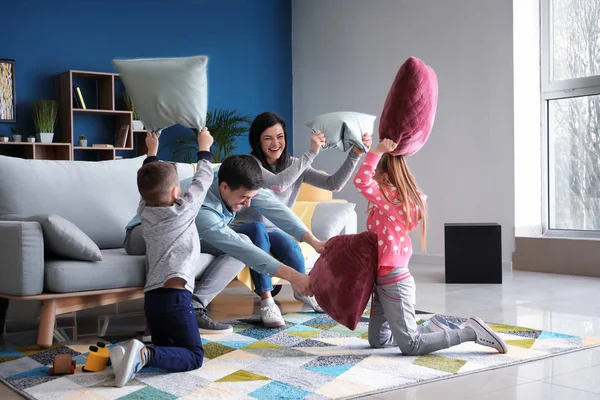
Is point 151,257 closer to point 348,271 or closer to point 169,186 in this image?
point 169,186

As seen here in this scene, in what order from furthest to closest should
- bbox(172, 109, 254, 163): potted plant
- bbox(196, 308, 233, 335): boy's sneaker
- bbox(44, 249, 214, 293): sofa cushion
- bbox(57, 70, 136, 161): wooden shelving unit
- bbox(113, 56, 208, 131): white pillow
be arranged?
bbox(172, 109, 254, 163): potted plant < bbox(57, 70, 136, 161): wooden shelving unit < bbox(196, 308, 233, 335): boy's sneaker < bbox(113, 56, 208, 131): white pillow < bbox(44, 249, 214, 293): sofa cushion

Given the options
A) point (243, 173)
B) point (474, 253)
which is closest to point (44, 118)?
point (474, 253)

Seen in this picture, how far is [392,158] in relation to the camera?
2.65m

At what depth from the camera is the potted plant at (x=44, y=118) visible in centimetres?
610

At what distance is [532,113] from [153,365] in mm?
4346

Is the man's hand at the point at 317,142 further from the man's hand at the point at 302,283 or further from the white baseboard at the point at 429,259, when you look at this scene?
the white baseboard at the point at 429,259

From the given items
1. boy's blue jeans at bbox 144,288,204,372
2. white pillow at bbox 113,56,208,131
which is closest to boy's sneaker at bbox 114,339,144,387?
boy's blue jeans at bbox 144,288,204,372

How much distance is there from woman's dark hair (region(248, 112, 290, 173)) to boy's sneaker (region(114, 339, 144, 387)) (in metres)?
1.26

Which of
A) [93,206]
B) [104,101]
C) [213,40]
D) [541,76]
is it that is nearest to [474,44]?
[541,76]

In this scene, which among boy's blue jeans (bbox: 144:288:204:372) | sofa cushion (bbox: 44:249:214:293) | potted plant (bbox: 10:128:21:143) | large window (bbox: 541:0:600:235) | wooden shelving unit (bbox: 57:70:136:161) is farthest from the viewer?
wooden shelving unit (bbox: 57:70:136:161)

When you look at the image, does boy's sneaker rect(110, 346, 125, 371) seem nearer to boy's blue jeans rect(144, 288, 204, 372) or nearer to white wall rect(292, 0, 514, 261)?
boy's blue jeans rect(144, 288, 204, 372)

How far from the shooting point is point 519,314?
3.56m

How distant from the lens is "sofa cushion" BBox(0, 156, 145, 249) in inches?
128

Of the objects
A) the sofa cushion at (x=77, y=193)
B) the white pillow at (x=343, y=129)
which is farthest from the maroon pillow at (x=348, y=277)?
the sofa cushion at (x=77, y=193)
